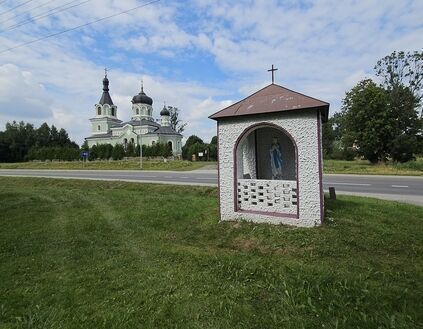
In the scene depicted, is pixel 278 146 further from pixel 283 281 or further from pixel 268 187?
pixel 283 281

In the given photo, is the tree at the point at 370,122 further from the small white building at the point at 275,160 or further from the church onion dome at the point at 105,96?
the church onion dome at the point at 105,96

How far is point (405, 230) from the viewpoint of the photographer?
23.2 ft

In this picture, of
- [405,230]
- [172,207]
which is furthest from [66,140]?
[405,230]

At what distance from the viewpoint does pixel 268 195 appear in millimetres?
7891

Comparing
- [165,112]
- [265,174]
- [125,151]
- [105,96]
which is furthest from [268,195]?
[105,96]

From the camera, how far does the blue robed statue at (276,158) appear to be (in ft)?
29.2

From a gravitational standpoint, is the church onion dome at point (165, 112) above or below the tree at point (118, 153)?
above

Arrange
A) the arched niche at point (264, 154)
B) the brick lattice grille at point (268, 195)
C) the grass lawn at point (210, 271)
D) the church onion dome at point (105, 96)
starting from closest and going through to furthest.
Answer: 1. the grass lawn at point (210, 271)
2. the brick lattice grille at point (268, 195)
3. the arched niche at point (264, 154)
4. the church onion dome at point (105, 96)

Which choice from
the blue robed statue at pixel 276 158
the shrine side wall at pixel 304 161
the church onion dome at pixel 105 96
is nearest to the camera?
the shrine side wall at pixel 304 161

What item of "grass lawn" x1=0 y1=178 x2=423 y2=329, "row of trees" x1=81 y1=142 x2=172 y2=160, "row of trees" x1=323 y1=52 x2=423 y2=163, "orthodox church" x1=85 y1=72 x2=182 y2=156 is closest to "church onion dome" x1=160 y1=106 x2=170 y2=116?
"orthodox church" x1=85 y1=72 x2=182 y2=156

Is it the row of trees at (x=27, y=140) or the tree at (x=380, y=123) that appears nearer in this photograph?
the tree at (x=380, y=123)

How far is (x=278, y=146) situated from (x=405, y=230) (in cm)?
359

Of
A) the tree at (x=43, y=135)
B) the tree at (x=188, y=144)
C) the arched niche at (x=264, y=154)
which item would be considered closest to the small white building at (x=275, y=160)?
the arched niche at (x=264, y=154)

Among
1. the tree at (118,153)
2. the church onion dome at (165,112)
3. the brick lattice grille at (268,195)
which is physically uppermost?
the church onion dome at (165,112)
